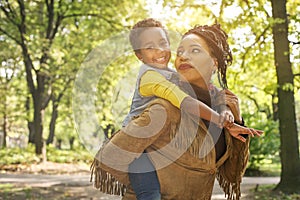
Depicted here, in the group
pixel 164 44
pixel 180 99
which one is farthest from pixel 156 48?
pixel 180 99

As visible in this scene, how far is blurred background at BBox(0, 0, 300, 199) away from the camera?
792 cm

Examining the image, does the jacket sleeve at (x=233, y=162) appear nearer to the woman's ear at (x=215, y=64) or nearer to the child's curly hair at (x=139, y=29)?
the woman's ear at (x=215, y=64)

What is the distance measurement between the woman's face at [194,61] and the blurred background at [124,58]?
0.46 meters

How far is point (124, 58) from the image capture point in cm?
691

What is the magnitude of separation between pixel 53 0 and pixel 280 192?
497 inches

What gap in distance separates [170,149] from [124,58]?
16.8ft

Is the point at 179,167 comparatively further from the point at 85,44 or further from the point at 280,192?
the point at 85,44

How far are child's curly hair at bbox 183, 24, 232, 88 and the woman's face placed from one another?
3cm

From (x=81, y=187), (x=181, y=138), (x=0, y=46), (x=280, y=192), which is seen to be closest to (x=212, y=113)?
(x=181, y=138)

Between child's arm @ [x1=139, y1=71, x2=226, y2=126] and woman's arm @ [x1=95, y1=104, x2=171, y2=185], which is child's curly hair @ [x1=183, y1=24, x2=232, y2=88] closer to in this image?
child's arm @ [x1=139, y1=71, x2=226, y2=126]

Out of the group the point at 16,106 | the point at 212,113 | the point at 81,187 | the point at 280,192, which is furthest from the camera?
the point at 16,106

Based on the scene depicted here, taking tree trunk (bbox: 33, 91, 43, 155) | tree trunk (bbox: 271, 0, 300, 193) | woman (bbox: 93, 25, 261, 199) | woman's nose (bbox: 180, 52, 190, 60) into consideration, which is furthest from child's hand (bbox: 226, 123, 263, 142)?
tree trunk (bbox: 33, 91, 43, 155)

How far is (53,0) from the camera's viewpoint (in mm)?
17562

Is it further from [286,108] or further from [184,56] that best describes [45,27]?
[184,56]
